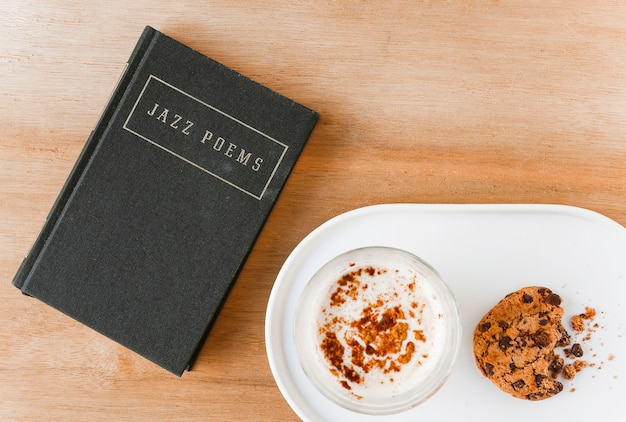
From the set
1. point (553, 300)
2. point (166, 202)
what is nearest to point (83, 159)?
point (166, 202)

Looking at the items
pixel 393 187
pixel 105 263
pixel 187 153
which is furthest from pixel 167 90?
pixel 393 187

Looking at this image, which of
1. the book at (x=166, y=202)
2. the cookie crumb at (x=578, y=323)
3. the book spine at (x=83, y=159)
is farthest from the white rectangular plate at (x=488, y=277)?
the book spine at (x=83, y=159)

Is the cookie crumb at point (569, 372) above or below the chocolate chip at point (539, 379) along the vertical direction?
above

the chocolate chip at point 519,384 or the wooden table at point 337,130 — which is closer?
the chocolate chip at point 519,384

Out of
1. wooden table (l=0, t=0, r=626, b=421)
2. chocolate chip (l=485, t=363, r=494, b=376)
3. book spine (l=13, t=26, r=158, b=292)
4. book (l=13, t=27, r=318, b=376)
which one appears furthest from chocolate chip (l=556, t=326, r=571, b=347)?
book spine (l=13, t=26, r=158, b=292)

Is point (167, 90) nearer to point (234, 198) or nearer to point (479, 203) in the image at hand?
point (234, 198)

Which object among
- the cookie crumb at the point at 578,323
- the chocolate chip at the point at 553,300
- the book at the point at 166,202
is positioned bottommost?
the book at the point at 166,202

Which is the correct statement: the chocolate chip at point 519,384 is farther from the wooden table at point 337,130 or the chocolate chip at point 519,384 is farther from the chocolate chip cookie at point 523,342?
the wooden table at point 337,130
